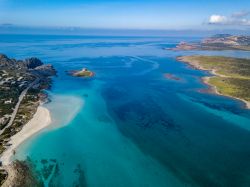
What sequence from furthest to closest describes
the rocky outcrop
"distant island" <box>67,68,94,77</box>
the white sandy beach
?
the rocky outcrop → "distant island" <box>67,68,94,77</box> → the white sandy beach

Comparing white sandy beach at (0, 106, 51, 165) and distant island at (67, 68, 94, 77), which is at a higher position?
white sandy beach at (0, 106, 51, 165)

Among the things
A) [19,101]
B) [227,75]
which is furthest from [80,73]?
[227,75]

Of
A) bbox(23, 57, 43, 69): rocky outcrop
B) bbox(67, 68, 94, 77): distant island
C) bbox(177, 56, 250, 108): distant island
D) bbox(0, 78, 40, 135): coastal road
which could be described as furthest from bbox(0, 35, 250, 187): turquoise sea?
bbox(23, 57, 43, 69): rocky outcrop

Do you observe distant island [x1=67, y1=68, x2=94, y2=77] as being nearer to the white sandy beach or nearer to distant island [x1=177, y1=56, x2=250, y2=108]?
the white sandy beach

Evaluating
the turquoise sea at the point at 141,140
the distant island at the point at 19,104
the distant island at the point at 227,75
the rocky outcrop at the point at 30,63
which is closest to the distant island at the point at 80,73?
the distant island at the point at 19,104

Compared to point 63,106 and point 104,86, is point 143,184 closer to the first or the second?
point 63,106

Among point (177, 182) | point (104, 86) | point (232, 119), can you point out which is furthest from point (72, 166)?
point (104, 86)

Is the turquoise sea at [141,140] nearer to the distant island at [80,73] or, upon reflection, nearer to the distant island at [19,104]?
the distant island at [19,104]

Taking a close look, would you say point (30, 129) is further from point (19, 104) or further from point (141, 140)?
point (141, 140)
